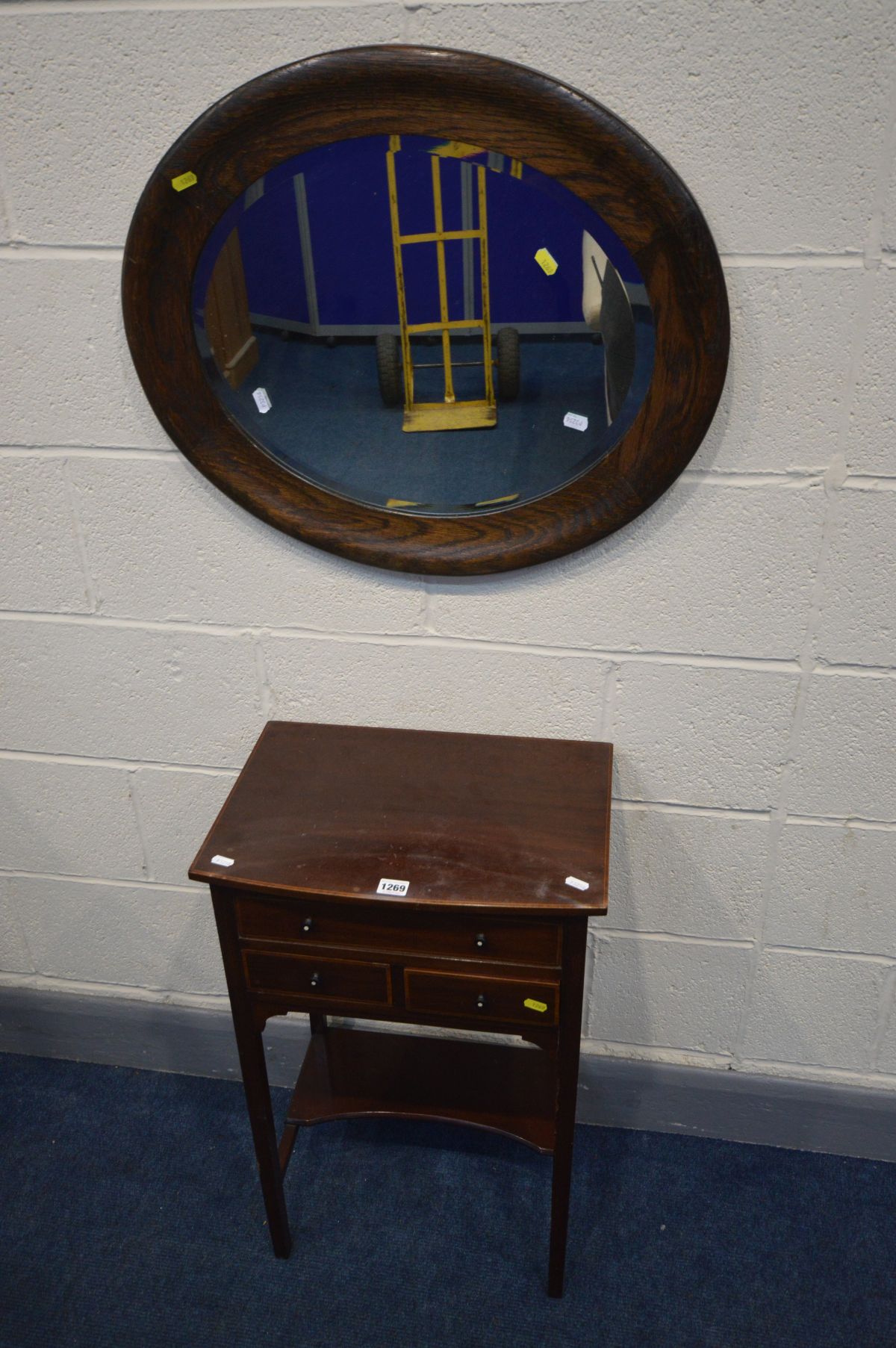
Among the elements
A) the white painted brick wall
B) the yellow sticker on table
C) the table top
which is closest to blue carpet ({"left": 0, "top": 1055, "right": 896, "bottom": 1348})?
the white painted brick wall

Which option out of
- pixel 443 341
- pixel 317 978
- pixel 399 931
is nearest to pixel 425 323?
pixel 443 341

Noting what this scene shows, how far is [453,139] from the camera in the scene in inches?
51.9

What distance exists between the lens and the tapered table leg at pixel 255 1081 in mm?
1555

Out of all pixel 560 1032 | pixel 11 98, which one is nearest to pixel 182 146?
pixel 11 98

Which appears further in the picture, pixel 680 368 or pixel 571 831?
pixel 571 831

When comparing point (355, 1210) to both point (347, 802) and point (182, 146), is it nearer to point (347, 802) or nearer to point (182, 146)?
point (347, 802)

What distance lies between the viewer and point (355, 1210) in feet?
6.61

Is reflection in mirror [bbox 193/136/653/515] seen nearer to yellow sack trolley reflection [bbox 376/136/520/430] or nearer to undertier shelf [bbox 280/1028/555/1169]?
yellow sack trolley reflection [bbox 376/136/520/430]

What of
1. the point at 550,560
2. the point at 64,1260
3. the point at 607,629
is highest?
the point at 550,560

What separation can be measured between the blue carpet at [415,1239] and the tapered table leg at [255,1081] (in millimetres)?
124

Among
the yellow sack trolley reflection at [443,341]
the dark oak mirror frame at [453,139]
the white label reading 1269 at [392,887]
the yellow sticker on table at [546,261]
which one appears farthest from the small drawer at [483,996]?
the yellow sticker on table at [546,261]

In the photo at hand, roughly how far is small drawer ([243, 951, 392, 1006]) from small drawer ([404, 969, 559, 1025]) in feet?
0.15

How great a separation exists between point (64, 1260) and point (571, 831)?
130cm

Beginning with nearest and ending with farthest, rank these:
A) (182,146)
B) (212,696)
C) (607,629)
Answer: (182,146)
(607,629)
(212,696)
